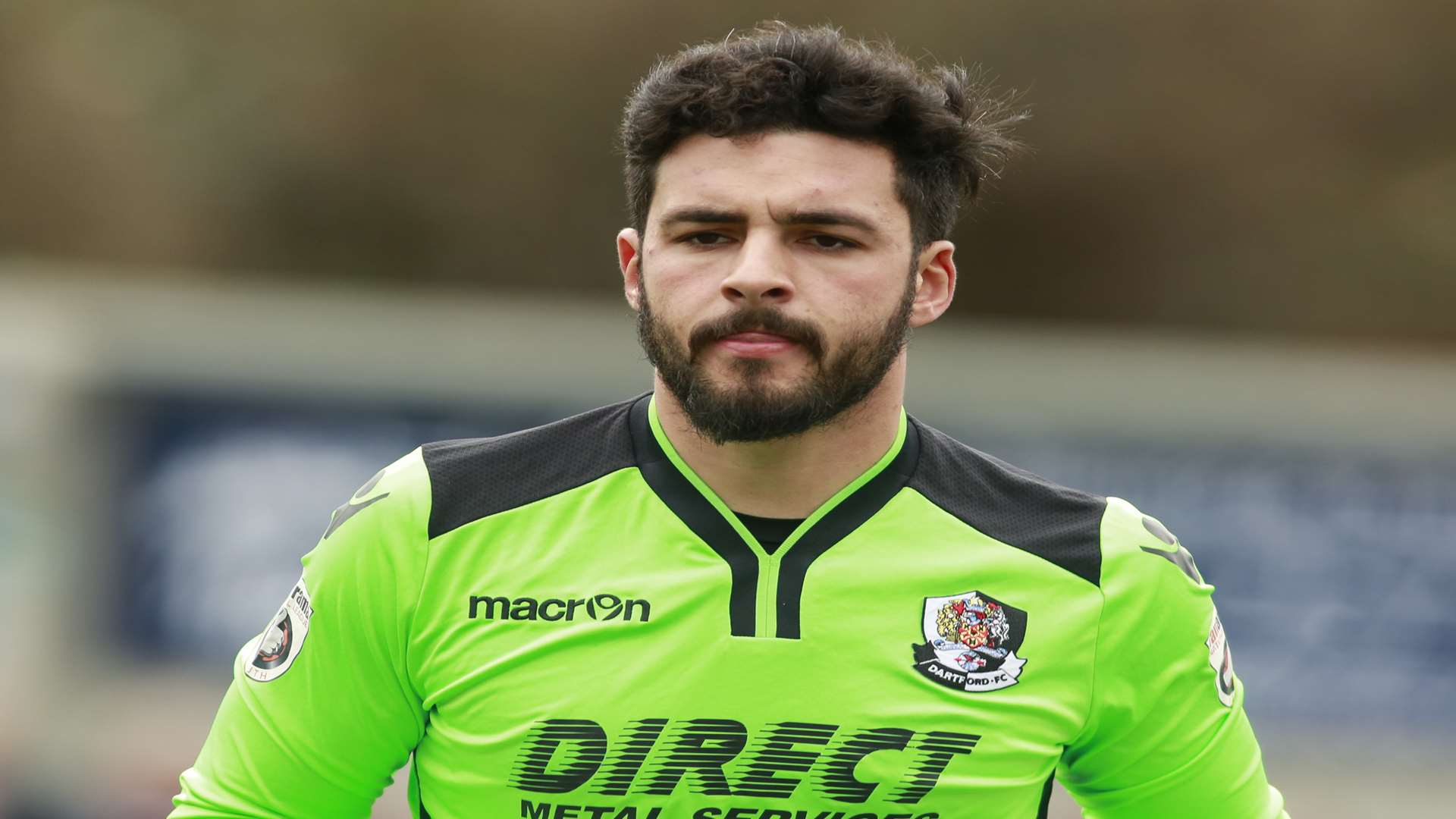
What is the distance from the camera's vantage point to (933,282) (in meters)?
3.45

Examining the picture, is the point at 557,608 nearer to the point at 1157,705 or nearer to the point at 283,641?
the point at 283,641

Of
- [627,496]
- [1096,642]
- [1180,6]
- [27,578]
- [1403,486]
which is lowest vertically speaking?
[27,578]

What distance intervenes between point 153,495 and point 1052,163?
36.3 feet

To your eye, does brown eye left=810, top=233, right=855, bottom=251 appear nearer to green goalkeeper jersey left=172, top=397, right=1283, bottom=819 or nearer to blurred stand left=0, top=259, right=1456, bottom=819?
green goalkeeper jersey left=172, top=397, right=1283, bottom=819

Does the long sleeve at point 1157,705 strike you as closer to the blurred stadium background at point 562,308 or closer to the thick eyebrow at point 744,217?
the thick eyebrow at point 744,217

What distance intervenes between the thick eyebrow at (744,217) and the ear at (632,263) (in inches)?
6.7

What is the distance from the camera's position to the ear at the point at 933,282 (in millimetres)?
3410

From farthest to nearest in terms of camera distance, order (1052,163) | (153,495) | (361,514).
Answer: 1. (1052,163)
2. (153,495)
3. (361,514)

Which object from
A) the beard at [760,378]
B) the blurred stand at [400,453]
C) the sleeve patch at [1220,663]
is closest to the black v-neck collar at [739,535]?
the beard at [760,378]

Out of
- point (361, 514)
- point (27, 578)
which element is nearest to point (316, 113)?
point (27, 578)

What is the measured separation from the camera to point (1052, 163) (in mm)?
18234

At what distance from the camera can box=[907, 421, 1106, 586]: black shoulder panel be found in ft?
10.9

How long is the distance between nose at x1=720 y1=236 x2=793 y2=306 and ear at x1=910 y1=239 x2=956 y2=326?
37cm

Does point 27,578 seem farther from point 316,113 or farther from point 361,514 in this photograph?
point 316,113
